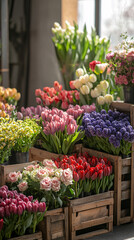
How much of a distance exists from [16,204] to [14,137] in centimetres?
42

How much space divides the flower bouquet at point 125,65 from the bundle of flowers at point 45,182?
0.89 metres

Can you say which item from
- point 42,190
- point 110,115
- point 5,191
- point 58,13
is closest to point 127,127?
point 110,115

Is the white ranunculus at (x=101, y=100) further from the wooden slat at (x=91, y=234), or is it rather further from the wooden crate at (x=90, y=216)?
the wooden slat at (x=91, y=234)

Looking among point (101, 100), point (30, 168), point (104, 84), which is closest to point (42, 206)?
point (30, 168)

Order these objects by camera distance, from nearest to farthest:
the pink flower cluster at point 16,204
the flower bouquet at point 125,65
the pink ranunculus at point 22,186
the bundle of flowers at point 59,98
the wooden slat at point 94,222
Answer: the pink flower cluster at point 16,204, the pink ranunculus at point 22,186, the wooden slat at point 94,222, the flower bouquet at point 125,65, the bundle of flowers at point 59,98

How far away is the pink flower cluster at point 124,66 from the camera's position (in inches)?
112

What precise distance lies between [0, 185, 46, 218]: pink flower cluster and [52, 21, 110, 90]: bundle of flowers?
1.92 meters

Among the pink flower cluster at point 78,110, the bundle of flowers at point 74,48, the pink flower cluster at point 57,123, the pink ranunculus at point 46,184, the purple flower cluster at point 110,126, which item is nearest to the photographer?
the pink ranunculus at point 46,184

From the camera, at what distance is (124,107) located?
2.93m

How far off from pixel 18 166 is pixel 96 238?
0.69 metres

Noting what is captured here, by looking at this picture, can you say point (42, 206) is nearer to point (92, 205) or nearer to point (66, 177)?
point (66, 177)

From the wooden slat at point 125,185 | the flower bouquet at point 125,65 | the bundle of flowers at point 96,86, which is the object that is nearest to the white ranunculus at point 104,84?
the bundle of flowers at point 96,86

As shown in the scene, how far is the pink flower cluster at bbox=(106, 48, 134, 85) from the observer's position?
2842 millimetres

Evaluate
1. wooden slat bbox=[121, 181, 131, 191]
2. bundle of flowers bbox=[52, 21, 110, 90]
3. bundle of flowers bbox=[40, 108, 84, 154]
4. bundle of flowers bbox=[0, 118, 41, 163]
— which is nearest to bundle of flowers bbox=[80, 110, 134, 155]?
bundle of flowers bbox=[40, 108, 84, 154]
